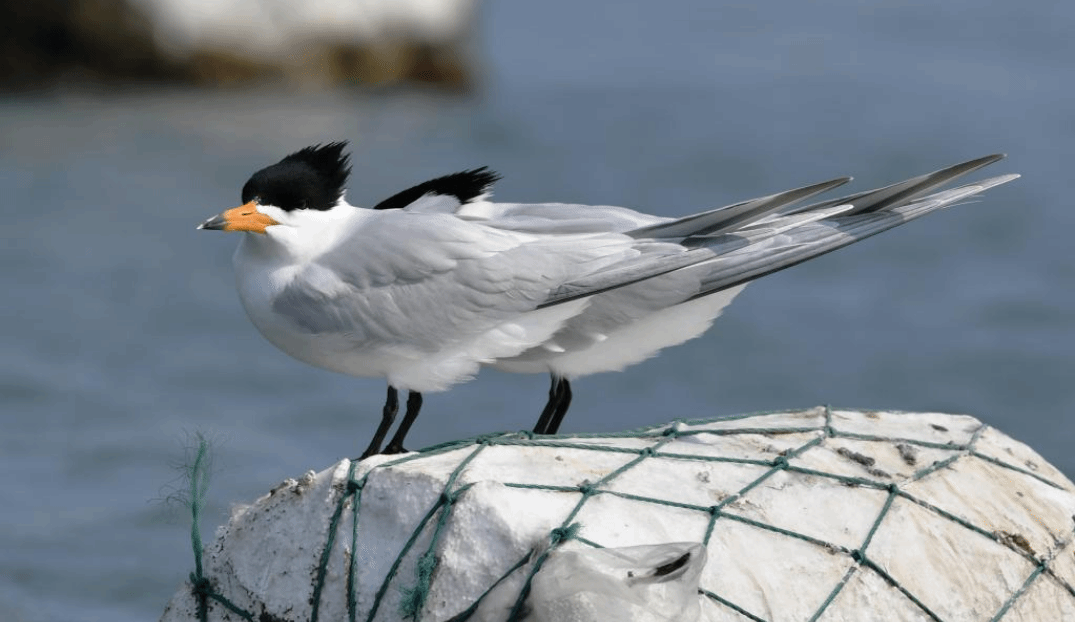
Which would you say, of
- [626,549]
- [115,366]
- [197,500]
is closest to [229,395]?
[115,366]

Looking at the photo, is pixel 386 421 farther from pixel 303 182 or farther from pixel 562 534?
pixel 562 534

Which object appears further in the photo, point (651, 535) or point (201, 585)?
point (201, 585)

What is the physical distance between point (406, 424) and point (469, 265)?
0.56 meters

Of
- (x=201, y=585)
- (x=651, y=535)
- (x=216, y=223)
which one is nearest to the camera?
(x=651, y=535)

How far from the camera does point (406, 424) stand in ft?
20.1

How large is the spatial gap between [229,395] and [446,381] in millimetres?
6056

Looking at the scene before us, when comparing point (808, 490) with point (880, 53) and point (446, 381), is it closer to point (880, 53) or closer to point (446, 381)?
point (446, 381)

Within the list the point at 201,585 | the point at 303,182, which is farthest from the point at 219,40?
the point at 201,585

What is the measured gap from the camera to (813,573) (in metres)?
4.96

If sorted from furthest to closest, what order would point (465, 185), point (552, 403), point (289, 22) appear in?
point (289, 22)
point (552, 403)
point (465, 185)

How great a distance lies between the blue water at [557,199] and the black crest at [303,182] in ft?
9.01

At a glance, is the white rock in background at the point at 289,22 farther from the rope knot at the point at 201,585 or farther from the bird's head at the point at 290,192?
the rope knot at the point at 201,585

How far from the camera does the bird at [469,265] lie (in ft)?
19.7

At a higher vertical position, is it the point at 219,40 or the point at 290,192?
the point at 219,40
